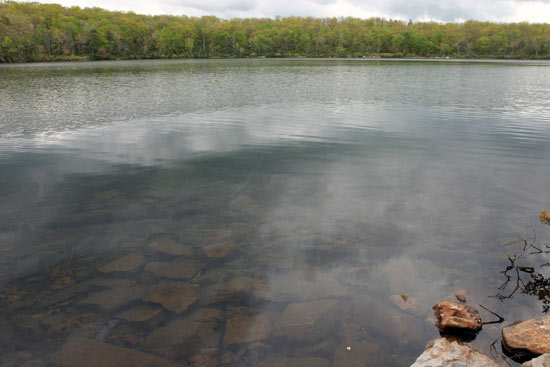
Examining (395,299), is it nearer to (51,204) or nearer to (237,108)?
(51,204)

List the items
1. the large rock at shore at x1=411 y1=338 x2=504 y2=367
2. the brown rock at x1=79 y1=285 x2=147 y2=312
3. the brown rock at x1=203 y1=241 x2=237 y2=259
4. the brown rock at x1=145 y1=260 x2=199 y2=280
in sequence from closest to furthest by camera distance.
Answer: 1. the large rock at shore at x1=411 y1=338 x2=504 y2=367
2. the brown rock at x1=79 y1=285 x2=147 y2=312
3. the brown rock at x1=145 y1=260 x2=199 y2=280
4. the brown rock at x1=203 y1=241 x2=237 y2=259

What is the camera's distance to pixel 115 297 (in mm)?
6562

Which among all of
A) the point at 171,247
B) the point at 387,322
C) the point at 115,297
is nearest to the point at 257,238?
the point at 171,247

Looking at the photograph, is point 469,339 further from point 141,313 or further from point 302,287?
point 141,313

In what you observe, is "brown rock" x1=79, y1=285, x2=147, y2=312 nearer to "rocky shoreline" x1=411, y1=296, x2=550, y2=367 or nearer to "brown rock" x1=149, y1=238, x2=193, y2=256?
"brown rock" x1=149, y1=238, x2=193, y2=256

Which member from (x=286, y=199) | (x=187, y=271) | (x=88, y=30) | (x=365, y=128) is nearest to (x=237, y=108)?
(x=365, y=128)

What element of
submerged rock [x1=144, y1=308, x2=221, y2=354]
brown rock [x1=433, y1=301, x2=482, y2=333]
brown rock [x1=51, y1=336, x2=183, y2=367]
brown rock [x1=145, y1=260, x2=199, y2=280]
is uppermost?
brown rock [x1=433, y1=301, x2=482, y2=333]

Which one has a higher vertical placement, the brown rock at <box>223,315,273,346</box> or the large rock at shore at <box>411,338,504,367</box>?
the large rock at shore at <box>411,338,504,367</box>

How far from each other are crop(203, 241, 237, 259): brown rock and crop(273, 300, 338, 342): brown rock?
235 centimetres

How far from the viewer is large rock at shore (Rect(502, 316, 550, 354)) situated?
4.86 metres

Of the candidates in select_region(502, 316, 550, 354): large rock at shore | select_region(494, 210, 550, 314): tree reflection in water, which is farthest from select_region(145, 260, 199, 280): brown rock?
select_region(494, 210, 550, 314): tree reflection in water

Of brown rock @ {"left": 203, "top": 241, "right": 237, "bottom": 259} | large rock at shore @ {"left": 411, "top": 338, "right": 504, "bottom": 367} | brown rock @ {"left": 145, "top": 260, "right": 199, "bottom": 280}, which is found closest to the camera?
large rock at shore @ {"left": 411, "top": 338, "right": 504, "bottom": 367}

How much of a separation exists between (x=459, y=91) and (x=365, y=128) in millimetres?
23246

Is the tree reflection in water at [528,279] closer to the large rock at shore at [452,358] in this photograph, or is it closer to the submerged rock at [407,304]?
the submerged rock at [407,304]
